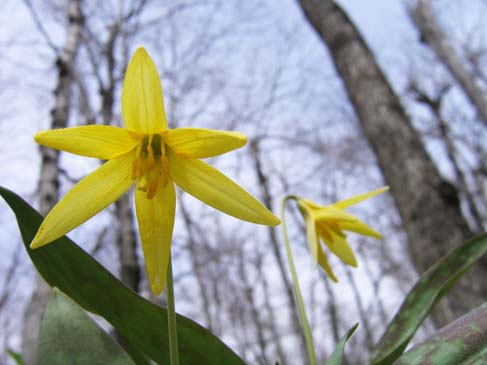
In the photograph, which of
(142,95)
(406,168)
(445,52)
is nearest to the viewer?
(142,95)

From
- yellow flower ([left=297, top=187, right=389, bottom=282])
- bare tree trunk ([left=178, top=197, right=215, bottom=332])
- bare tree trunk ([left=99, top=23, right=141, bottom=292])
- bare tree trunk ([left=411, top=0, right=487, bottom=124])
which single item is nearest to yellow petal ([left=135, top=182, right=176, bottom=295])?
yellow flower ([left=297, top=187, right=389, bottom=282])

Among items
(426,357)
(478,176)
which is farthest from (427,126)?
(426,357)

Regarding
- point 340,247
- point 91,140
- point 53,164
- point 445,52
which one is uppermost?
point 445,52

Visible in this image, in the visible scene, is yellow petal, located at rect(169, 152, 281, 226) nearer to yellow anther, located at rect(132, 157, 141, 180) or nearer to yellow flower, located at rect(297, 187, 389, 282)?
yellow anther, located at rect(132, 157, 141, 180)

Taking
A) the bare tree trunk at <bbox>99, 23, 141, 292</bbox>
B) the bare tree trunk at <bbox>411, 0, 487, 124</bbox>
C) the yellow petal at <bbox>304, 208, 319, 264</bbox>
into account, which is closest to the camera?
the yellow petal at <bbox>304, 208, 319, 264</bbox>

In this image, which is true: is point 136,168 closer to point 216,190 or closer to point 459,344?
point 216,190

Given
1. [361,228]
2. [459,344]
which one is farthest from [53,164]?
[459,344]

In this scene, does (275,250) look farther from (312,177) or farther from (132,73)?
(132,73)
